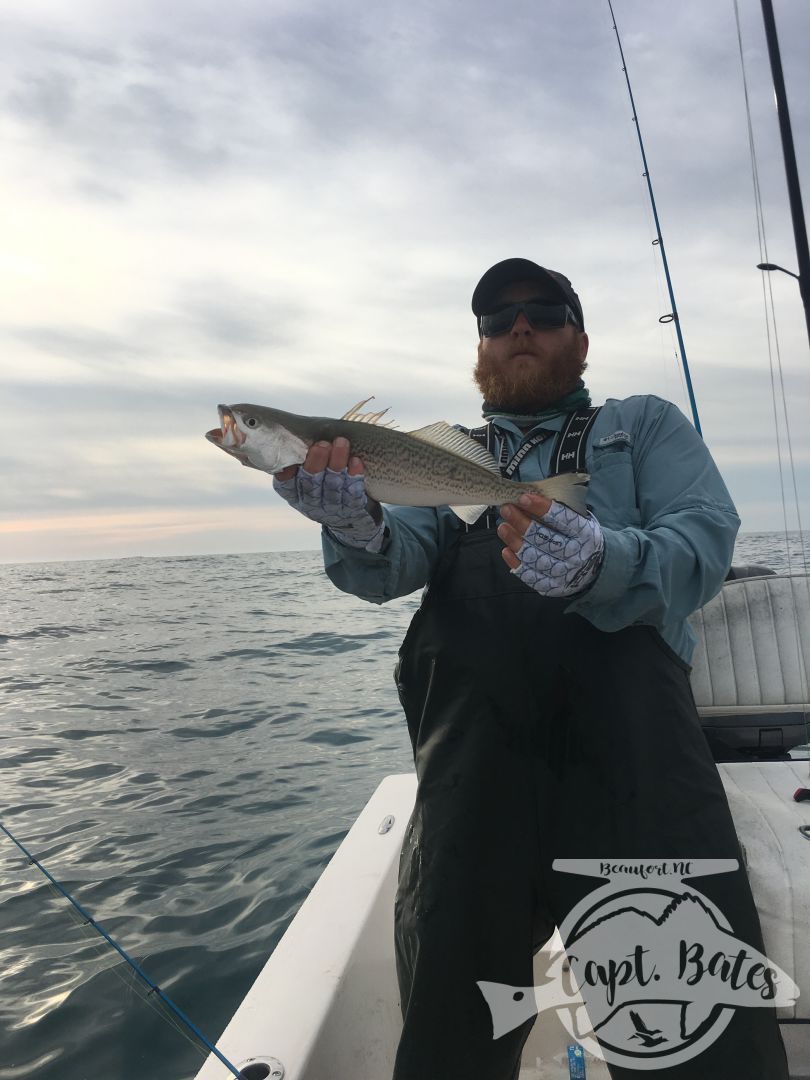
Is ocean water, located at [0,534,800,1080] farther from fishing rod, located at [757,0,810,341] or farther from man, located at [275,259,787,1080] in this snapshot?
fishing rod, located at [757,0,810,341]

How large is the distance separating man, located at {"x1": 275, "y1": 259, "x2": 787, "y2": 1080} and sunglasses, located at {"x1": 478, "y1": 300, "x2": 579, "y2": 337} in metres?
0.80

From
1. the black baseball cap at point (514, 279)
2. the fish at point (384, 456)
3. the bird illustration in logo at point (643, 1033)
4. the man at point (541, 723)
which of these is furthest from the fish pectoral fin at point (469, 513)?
the bird illustration in logo at point (643, 1033)

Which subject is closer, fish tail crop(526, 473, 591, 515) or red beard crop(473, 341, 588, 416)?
fish tail crop(526, 473, 591, 515)

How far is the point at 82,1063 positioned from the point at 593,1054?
246 centimetres

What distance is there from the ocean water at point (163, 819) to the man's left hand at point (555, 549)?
2.80m

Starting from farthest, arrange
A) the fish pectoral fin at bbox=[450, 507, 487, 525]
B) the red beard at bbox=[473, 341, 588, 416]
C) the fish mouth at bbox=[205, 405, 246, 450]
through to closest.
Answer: the red beard at bbox=[473, 341, 588, 416]
the fish pectoral fin at bbox=[450, 507, 487, 525]
the fish mouth at bbox=[205, 405, 246, 450]

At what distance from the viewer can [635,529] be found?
7.93ft

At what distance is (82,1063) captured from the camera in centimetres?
335

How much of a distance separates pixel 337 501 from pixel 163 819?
198 inches

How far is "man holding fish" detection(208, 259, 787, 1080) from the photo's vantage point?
Result: 224 centimetres

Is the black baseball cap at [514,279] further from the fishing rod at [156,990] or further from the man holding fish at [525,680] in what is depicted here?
the fishing rod at [156,990]

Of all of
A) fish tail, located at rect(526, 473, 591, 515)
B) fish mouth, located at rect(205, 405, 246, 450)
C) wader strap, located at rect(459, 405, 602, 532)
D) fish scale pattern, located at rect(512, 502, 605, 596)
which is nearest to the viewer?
fish scale pattern, located at rect(512, 502, 605, 596)

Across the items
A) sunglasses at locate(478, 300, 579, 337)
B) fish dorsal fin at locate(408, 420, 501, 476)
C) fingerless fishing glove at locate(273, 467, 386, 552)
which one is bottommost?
fingerless fishing glove at locate(273, 467, 386, 552)

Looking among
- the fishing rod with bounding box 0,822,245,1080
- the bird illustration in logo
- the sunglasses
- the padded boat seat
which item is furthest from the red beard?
the fishing rod with bounding box 0,822,245,1080
